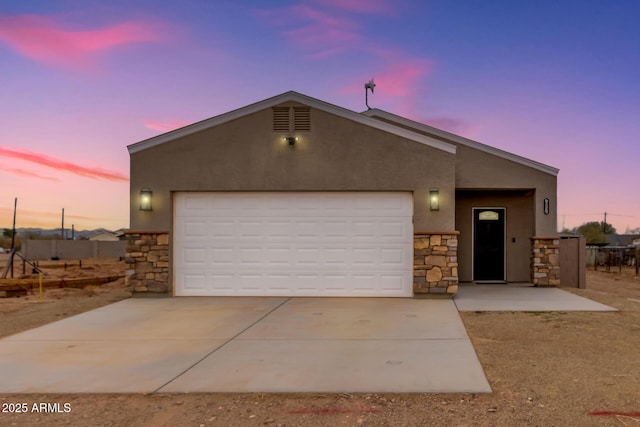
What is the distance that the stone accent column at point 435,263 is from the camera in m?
9.08

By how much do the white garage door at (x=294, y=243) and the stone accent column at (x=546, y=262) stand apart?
4.19 meters

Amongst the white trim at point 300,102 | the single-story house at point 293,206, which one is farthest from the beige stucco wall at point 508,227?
the white trim at point 300,102

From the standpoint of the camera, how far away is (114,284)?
48.4 feet

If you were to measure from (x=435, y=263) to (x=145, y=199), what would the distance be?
21.7 ft

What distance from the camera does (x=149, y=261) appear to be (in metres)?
9.55

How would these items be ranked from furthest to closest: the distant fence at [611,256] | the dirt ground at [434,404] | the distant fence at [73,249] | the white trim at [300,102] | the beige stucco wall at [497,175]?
1. the distant fence at [73,249]
2. the distant fence at [611,256]
3. the beige stucco wall at [497,175]
4. the white trim at [300,102]
5. the dirt ground at [434,404]

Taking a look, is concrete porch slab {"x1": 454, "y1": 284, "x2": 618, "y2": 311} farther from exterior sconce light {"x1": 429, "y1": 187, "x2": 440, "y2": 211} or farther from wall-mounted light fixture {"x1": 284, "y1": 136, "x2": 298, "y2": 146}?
wall-mounted light fixture {"x1": 284, "y1": 136, "x2": 298, "y2": 146}

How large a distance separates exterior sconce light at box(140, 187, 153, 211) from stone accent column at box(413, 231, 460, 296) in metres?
6.03

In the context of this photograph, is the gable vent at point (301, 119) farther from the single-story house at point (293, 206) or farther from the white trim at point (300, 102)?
the white trim at point (300, 102)

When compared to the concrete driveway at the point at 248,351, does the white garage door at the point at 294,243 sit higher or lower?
higher

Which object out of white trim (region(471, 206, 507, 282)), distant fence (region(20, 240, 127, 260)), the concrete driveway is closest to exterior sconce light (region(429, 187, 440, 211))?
→ the concrete driveway

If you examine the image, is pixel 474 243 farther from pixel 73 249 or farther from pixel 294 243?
pixel 73 249

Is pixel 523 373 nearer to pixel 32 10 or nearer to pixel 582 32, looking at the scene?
pixel 582 32

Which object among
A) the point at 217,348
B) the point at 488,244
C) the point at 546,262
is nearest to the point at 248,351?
the point at 217,348
